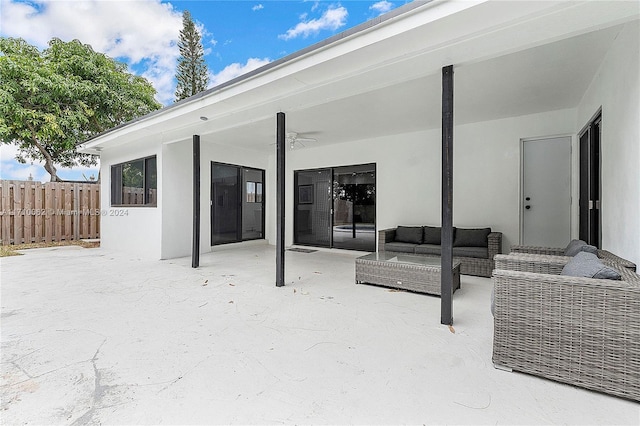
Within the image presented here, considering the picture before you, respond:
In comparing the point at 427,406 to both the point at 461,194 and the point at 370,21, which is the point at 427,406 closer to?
the point at 370,21

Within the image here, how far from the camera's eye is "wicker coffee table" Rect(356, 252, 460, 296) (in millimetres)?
3762

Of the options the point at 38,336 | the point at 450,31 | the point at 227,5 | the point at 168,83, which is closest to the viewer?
the point at 450,31

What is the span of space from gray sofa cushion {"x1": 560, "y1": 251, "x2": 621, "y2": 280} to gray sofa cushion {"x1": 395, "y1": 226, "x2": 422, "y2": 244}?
337cm

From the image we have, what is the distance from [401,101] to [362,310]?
2.99 m

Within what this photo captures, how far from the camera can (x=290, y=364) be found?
2141mm

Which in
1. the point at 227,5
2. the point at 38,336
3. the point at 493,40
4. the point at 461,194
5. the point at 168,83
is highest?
the point at 227,5

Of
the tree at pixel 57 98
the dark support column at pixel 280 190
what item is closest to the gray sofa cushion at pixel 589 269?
the dark support column at pixel 280 190

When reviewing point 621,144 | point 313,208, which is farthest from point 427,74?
point 313,208

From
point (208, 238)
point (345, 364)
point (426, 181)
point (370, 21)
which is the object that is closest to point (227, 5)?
point (208, 238)

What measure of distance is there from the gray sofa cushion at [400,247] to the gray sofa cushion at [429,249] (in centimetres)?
10

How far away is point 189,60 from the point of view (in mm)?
16922

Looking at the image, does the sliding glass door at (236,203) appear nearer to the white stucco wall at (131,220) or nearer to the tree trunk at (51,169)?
the white stucco wall at (131,220)

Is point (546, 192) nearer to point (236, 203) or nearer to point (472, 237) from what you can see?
point (472, 237)

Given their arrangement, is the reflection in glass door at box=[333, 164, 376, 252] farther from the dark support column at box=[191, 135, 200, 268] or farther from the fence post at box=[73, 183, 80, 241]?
the fence post at box=[73, 183, 80, 241]
